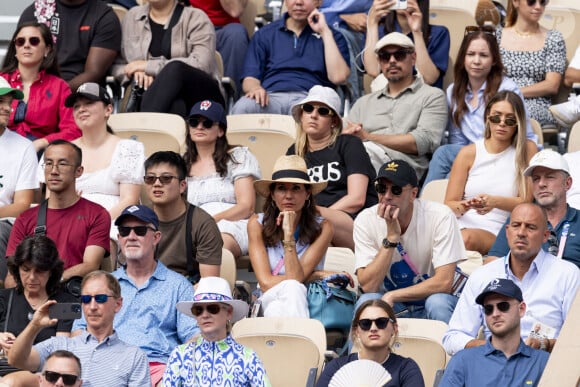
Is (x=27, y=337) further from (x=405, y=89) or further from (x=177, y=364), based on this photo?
(x=405, y=89)

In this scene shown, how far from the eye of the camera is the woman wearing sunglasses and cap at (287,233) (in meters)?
9.21

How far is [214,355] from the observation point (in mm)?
7898

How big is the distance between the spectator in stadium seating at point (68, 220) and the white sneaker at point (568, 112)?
141 inches

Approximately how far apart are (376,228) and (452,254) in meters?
0.47

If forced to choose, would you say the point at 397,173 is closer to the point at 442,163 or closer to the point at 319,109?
the point at 319,109

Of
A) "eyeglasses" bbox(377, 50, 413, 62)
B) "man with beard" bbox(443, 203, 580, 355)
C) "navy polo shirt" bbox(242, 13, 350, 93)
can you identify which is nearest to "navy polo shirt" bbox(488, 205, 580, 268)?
"man with beard" bbox(443, 203, 580, 355)

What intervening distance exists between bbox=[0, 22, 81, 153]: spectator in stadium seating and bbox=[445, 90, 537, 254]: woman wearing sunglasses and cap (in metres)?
2.75

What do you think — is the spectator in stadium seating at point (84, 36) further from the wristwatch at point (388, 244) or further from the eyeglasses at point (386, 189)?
the wristwatch at point (388, 244)

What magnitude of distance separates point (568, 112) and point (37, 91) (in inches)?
146

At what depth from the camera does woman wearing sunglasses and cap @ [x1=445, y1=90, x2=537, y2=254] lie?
393 inches

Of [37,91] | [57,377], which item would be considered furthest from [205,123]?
[57,377]

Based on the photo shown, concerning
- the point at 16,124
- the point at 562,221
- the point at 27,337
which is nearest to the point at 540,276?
the point at 562,221

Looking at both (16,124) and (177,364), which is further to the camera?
(16,124)

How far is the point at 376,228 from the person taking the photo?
362 inches
